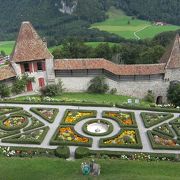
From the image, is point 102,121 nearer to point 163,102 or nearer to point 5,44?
point 163,102

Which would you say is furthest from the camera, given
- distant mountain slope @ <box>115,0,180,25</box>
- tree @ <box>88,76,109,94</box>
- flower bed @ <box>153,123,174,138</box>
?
distant mountain slope @ <box>115,0,180,25</box>

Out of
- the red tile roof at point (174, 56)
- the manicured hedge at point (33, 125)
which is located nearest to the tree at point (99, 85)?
the red tile roof at point (174, 56)

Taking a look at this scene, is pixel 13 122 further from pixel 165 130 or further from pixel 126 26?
pixel 126 26

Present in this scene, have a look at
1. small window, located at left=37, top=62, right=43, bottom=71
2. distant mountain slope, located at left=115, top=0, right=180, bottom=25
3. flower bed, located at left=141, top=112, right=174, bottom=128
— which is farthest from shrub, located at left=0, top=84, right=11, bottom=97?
distant mountain slope, located at left=115, top=0, right=180, bottom=25

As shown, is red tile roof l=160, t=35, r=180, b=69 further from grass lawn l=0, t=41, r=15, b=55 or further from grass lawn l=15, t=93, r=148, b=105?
grass lawn l=0, t=41, r=15, b=55

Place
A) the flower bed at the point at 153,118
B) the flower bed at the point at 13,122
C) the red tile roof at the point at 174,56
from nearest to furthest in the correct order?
the flower bed at the point at 13,122 → the flower bed at the point at 153,118 → the red tile roof at the point at 174,56

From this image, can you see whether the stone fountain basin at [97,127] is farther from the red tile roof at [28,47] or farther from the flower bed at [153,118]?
the red tile roof at [28,47]

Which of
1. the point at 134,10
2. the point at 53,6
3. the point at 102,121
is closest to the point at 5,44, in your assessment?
the point at 53,6
